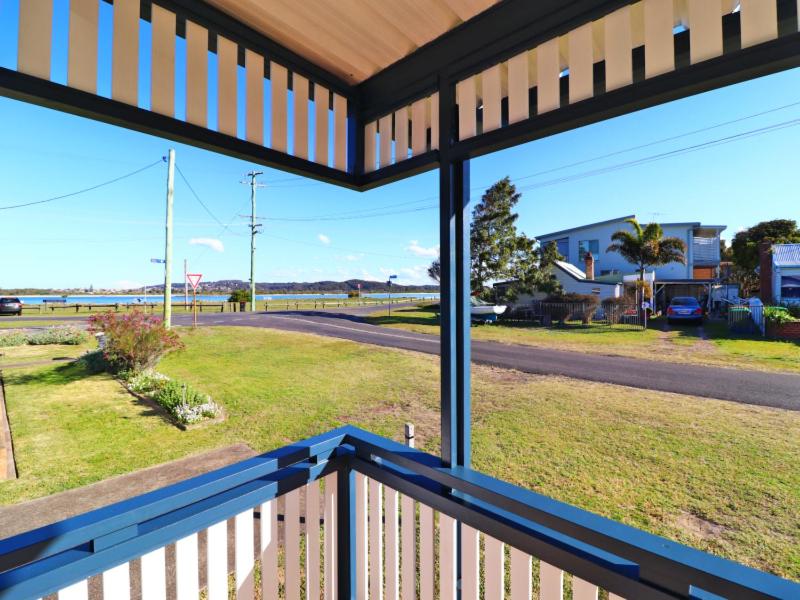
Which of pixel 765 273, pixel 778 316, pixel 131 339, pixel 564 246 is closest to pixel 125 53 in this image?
pixel 131 339

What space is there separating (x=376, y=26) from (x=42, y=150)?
9.80 m

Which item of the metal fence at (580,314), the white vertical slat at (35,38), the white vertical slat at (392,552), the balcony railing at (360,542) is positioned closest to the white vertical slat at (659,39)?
the balcony railing at (360,542)

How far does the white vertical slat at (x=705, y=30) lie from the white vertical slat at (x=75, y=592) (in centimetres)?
180

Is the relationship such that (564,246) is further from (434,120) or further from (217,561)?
(217,561)

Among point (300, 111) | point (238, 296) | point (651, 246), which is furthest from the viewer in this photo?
point (238, 296)

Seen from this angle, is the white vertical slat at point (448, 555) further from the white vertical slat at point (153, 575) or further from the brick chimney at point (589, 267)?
the brick chimney at point (589, 267)

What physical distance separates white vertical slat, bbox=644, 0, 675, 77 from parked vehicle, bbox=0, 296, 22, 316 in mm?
19531

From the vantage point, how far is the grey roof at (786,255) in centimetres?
885

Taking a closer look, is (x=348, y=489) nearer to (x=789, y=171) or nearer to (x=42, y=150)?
(x=789, y=171)

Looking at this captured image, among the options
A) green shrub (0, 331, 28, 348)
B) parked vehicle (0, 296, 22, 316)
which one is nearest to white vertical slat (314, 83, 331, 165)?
green shrub (0, 331, 28, 348)

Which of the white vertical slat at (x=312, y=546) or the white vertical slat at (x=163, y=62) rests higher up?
the white vertical slat at (x=163, y=62)

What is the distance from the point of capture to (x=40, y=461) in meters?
2.90

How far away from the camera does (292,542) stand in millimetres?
1124

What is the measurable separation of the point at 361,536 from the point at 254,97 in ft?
5.58
